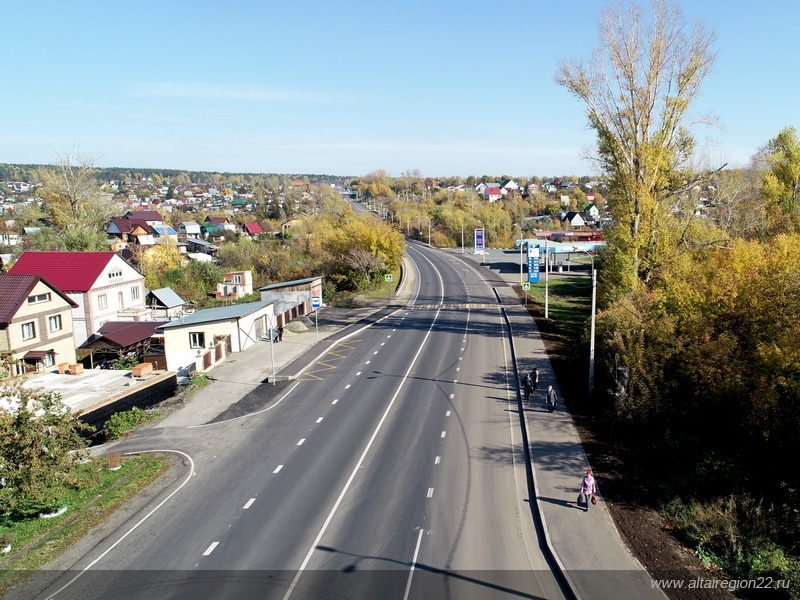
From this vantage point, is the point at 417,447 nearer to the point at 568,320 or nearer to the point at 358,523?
the point at 358,523

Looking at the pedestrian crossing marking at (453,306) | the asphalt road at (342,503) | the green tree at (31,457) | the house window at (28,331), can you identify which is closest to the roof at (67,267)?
the house window at (28,331)

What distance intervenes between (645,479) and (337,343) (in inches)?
882

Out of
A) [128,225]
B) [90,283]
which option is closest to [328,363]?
[90,283]

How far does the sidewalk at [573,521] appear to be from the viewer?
12008 millimetres

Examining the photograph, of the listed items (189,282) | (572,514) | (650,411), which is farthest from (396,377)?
(189,282)

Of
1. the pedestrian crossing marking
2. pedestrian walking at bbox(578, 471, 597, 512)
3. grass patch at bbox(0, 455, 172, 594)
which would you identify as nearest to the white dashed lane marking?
grass patch at bbox(0, 455, 172, 594)

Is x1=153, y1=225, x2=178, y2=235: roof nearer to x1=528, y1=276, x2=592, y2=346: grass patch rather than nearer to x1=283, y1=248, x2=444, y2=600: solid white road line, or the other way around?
x1=528, y1=276, x2=592, y2=346: grass patch

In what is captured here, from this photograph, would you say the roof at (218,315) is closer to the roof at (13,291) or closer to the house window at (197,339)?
the house window at (197,339)

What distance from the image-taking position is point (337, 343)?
3588 centimetres

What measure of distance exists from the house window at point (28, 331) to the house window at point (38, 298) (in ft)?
3.94

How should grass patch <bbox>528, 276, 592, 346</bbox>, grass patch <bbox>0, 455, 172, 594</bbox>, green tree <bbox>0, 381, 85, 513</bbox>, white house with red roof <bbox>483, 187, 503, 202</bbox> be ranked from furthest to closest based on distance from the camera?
white house with red roof <bbox>483, 187, 503, 202</bbox>, grass patch <bbox>528, 276, 592, 346</bbox>, green tree <bbox>0, 381, 85, 513</bbox>, grass patch <bbox>0, 455, 172, 594</bbox>

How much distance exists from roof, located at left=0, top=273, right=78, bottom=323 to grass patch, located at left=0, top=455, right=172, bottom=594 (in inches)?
618

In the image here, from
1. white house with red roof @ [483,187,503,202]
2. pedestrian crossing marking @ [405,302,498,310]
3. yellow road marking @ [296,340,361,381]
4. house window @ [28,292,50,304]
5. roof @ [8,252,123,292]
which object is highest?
white house with red roof @ [483,187,503,202]

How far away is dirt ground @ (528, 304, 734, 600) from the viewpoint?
40.4 feet
